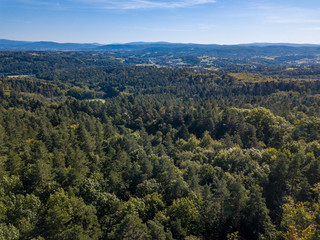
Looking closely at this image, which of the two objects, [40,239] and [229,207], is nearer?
[40,239]

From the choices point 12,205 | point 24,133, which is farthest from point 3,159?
point 24,133

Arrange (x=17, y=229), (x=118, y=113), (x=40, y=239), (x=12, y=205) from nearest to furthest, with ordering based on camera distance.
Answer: (x=40, y=239), (x=17, y=229), (x=12, y=205), (x=118, y=113)

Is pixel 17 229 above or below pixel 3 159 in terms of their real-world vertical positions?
below

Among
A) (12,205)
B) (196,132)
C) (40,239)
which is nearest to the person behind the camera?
(40,239)

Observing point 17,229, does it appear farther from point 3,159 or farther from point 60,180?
point 3,159

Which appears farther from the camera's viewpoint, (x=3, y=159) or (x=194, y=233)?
(x=3, y=159)

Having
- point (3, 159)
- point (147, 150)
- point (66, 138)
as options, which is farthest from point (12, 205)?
point (147, 150)

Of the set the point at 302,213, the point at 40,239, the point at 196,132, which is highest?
the point at 302,213

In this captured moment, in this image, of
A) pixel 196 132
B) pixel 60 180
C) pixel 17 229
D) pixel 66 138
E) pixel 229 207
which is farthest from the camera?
pixel 196 132

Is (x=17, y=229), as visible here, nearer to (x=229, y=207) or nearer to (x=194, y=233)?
(x=194, y=233)
